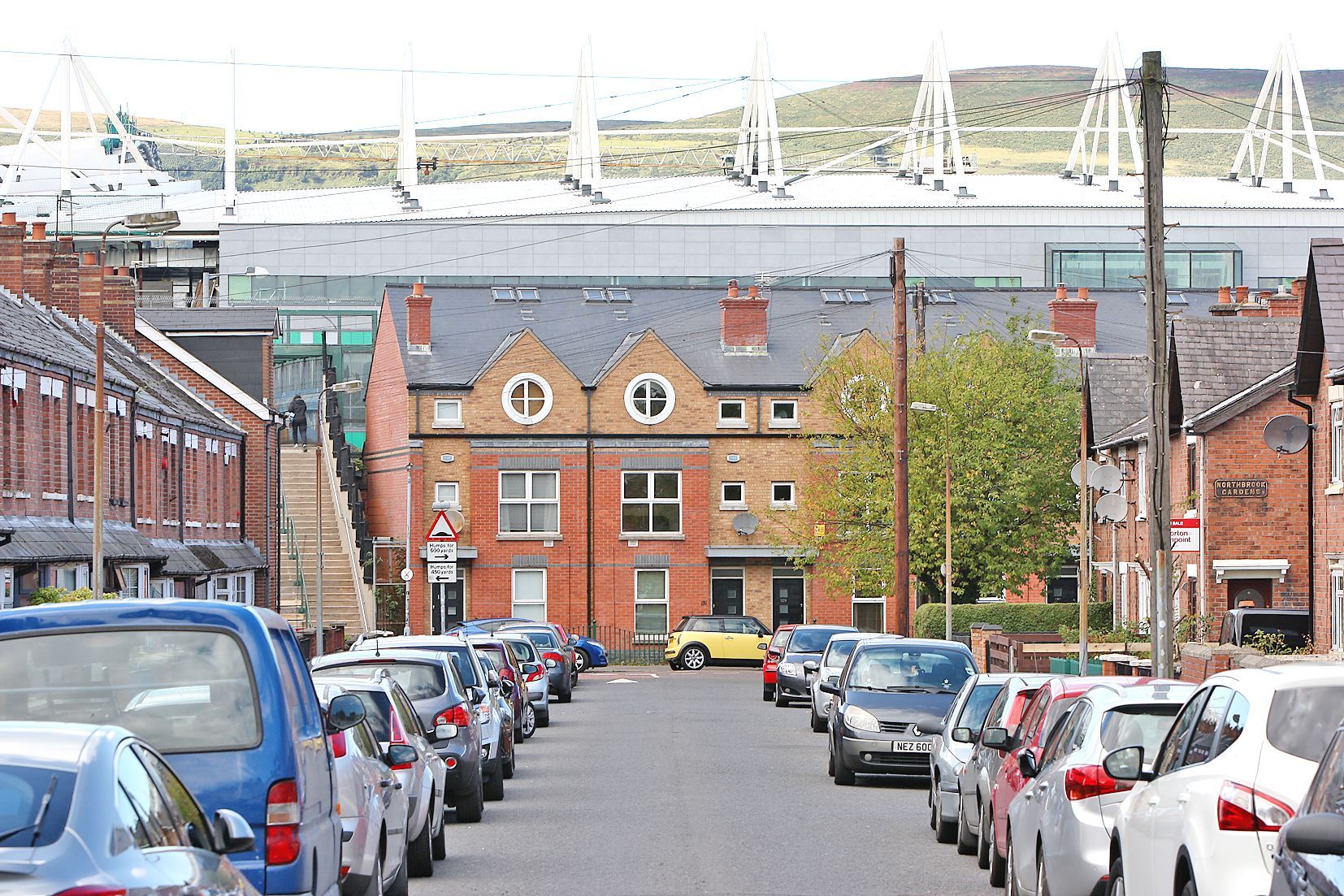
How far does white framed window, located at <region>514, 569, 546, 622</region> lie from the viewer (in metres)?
62.1

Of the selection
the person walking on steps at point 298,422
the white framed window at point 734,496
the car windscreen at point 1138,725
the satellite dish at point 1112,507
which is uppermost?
the person walking on steps at point 298,422

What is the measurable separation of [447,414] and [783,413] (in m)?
10.9

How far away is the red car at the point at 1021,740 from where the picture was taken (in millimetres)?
13141

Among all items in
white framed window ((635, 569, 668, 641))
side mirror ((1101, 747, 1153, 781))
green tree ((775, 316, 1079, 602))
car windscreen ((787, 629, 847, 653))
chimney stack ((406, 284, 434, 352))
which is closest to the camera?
side mirror ((1101, 747, 1153, 781))

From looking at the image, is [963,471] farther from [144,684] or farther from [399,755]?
[144,684]

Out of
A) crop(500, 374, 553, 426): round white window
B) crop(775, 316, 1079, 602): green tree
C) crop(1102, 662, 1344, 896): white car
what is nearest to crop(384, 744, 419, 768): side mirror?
crop(1102, 662, 1344, 896): white car

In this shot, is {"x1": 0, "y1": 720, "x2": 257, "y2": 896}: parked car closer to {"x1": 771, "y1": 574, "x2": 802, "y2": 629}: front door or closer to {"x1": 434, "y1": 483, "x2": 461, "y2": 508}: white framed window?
{"x1": 434, "y1": 483, "x2": 461, "y2": 508}: white framed window

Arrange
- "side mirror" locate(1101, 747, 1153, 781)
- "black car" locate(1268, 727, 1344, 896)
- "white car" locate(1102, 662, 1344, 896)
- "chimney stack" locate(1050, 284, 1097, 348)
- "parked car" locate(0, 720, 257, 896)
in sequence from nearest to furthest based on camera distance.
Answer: "parked car" locate(0, 720, 257, 896)
"black car" locate(1268, 727, 1344, 896)
"white car" locate(1102, 662, 1344, 896)
"side mirror" locate(1101, 747, 1153, 781)
"chimney stack" locate(1050, 284, 1097, 348)

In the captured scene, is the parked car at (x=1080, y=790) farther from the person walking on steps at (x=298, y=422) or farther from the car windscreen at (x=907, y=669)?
the person walking on steps at (x=298, y=422)

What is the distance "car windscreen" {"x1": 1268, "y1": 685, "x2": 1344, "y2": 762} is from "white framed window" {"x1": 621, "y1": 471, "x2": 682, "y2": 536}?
5439cm

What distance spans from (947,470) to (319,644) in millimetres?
15683

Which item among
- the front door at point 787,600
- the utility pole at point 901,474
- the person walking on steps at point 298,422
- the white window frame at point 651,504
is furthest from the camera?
the front door at point 787,600

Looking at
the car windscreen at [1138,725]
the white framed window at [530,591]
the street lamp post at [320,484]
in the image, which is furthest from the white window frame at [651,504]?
the car windscreen at [1138,725]

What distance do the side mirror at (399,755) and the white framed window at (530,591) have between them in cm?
4934
